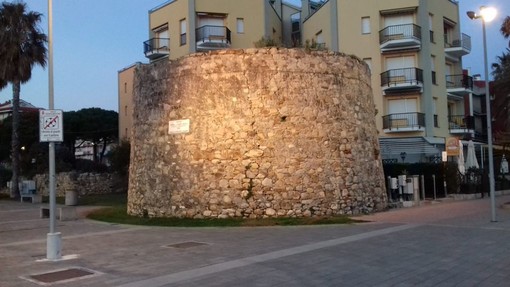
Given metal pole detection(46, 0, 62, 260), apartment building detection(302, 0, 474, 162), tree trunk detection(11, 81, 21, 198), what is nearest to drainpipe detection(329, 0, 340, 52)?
apartment building detection(302, 0, 474, 162)

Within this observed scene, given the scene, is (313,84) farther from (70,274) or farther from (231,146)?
(70,274)

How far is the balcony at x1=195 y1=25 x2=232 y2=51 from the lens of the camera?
42.5 meters

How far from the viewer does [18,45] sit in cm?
3606

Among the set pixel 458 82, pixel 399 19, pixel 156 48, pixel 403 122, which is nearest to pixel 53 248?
pixel 403 122

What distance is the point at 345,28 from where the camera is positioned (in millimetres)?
41656

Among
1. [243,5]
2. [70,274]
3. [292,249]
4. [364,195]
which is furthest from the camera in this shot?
[243,5]

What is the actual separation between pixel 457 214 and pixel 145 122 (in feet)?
36.9

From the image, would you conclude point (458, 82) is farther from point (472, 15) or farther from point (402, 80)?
point (472, 15)

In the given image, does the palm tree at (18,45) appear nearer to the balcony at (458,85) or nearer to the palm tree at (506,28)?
the palm tree at (506,28)

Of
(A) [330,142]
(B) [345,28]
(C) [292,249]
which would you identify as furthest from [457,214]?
(B) [345,28]

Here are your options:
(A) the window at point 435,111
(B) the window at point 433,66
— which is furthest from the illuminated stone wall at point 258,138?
(B) the window at point 433,66

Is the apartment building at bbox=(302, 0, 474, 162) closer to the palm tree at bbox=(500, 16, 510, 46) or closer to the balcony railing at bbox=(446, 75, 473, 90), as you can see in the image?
the balcony railing at bbox=(446, 75, 473, 90)

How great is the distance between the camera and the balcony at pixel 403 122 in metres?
39.6

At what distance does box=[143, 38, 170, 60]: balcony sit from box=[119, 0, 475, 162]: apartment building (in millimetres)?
86
